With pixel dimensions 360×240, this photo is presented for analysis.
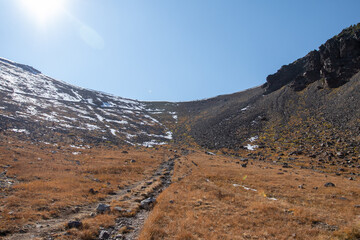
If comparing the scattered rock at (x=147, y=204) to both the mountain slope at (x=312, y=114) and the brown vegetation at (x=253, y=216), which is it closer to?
the brown vegetation at (x=253, y=216)

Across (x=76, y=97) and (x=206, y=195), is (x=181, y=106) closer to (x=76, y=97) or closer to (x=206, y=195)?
(x=76, y=97)

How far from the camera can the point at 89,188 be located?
18812mm

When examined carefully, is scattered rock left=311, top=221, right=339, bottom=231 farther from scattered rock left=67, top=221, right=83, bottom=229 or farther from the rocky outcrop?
the rocky outcrop

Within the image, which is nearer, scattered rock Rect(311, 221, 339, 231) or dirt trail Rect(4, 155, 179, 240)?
dirt trail Rect(4, 155, 179, 240)

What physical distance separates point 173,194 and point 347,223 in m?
12.8

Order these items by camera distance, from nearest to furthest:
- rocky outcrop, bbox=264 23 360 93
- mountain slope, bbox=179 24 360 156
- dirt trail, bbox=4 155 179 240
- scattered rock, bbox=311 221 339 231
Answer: dirt trail, bbox=4 155 179 240 < scattered rock, bbox=311 221 339 231 < mountain slope, bbox=179 24 360 156 < rocky outcrop, bbox=264 23 360 93

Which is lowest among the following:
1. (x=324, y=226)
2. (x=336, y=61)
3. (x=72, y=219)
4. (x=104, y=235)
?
(x=324, y=226)

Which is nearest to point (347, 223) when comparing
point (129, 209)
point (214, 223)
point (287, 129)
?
point (214, 223)

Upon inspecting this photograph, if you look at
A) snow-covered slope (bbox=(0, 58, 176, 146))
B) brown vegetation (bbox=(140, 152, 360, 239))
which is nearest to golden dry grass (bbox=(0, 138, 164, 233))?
brown vegetation (bbox=(140, 152, 360, 239))

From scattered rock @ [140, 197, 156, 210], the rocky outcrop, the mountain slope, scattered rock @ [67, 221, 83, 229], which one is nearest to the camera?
scattered rock @ [67, 221, 83, 229]

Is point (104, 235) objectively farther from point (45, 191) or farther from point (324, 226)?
point (324, 226)

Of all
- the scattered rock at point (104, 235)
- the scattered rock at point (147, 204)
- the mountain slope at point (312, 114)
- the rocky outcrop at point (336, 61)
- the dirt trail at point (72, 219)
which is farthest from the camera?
the rocky outcrop at point (336, 61)

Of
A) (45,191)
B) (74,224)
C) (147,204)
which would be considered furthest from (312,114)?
(45,191)

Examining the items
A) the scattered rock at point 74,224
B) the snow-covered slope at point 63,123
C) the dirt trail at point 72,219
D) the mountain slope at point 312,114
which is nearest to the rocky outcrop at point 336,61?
the mountain slope at point 312,114
